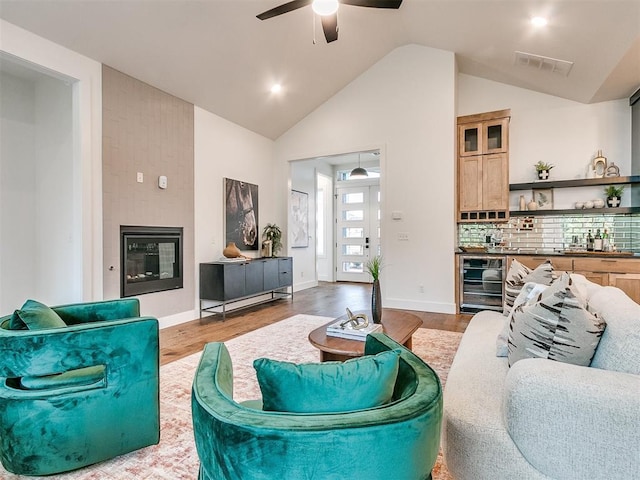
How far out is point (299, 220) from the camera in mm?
7344

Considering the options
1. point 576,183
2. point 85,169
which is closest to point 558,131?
point 576,183

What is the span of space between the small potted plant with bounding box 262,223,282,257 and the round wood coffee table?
350 cm

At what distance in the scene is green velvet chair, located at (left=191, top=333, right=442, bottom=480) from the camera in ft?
2.51

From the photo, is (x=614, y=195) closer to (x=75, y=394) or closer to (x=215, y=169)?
(x=215, y=169)

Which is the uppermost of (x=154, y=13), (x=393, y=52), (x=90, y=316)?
(x=393, y=52)

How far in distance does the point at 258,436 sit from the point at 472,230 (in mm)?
5510

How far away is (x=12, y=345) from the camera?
1520 mm

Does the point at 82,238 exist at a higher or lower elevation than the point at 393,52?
lower

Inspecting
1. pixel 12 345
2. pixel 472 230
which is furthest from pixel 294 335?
pixel 472 230

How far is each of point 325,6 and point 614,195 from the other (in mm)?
4591

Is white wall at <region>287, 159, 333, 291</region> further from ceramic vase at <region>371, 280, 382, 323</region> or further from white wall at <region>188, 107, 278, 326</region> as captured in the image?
ceramic vase at <region>371, 280, 382, 323</region>

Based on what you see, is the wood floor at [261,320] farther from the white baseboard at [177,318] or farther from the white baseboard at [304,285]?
the white baseboard at [304,285]

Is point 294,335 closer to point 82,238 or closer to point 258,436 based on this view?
point 82,238

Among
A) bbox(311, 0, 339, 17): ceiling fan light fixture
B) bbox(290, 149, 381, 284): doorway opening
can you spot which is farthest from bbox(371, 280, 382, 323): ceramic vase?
bbox(290, 149, 381, 284): doorway opening
